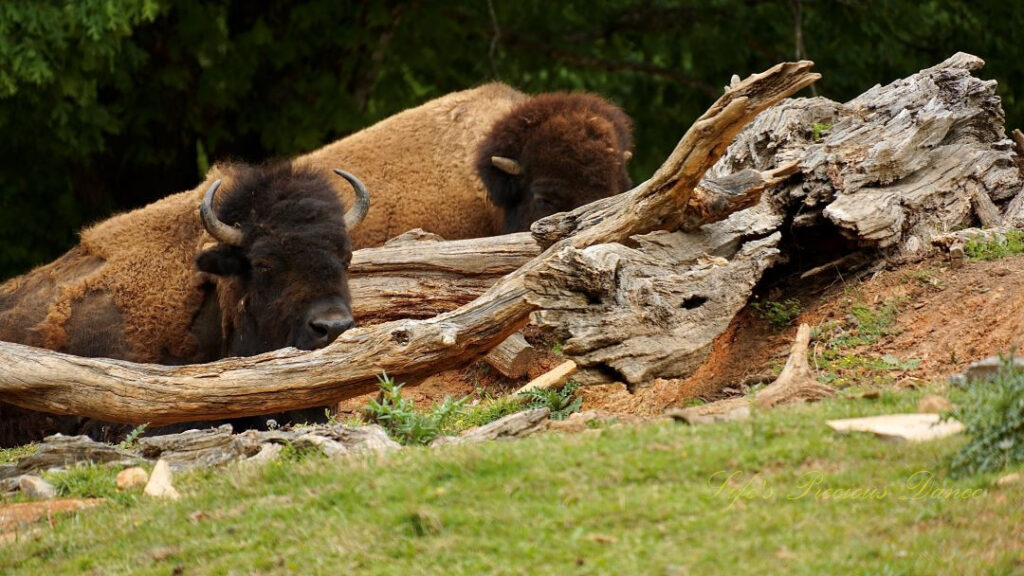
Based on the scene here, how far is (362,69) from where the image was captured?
15555mm

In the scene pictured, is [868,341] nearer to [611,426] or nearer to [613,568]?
[611,426]

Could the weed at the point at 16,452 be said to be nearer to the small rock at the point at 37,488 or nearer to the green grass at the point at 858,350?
the small rock at the point at 37,488

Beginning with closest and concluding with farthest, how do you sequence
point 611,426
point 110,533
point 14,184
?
point 110,533
point 611,426
point 14,184

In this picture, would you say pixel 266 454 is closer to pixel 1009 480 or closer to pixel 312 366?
pixel 312 366

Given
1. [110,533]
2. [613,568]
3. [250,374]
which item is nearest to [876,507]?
[613,568]

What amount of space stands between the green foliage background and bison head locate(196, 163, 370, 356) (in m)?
4.67

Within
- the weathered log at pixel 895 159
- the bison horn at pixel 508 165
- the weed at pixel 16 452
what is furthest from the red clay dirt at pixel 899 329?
the bison horn at pixel 508 165

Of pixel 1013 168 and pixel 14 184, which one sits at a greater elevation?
pixel 1013 168

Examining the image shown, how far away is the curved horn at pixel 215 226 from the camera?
8195 millimetres

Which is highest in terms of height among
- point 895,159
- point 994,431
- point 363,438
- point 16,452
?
point 895,159

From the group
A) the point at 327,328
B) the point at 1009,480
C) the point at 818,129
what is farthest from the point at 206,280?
the point at 1009,480

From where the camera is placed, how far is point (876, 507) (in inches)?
158

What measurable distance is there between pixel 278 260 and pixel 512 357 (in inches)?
69.7

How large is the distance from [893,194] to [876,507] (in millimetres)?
3663
